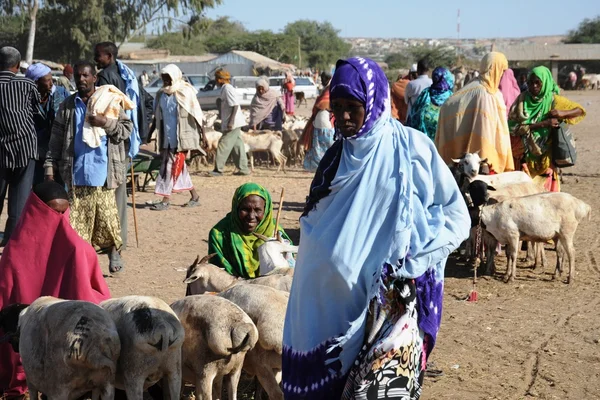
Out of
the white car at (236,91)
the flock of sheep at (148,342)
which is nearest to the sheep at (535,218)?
the flock of sheep at (148,342)

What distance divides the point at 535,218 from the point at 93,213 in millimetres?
4046

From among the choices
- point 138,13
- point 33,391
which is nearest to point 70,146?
point 33,391

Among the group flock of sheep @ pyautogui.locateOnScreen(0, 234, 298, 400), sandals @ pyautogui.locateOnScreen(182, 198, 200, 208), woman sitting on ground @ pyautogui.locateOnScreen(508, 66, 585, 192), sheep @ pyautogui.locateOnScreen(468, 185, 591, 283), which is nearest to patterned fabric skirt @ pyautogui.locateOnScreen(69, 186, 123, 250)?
flock of sheep @ pyautogui.locateOnScreen(0, 234, 298, 400)

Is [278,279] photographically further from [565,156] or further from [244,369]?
[565,156]

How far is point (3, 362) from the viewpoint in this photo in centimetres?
543

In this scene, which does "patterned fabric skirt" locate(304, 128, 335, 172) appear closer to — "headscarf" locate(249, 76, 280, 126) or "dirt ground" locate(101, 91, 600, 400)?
"dirt ground" locate(101, 91, 600, 400)

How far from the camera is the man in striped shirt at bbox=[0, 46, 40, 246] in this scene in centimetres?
904

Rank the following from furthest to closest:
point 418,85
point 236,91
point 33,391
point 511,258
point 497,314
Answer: point 236,91
point 418,85
point 511,258
point 497,314
point 33,391

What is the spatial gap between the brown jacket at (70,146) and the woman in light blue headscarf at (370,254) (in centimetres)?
482

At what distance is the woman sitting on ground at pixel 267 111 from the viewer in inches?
779

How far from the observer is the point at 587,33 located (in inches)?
3319

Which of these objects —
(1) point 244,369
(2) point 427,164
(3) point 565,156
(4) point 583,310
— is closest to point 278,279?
(1) point 244,369

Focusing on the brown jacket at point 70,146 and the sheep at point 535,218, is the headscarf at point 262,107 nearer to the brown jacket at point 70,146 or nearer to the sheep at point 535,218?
the brown jacket at point 70,146

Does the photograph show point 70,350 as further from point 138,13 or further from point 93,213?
point 138,13
